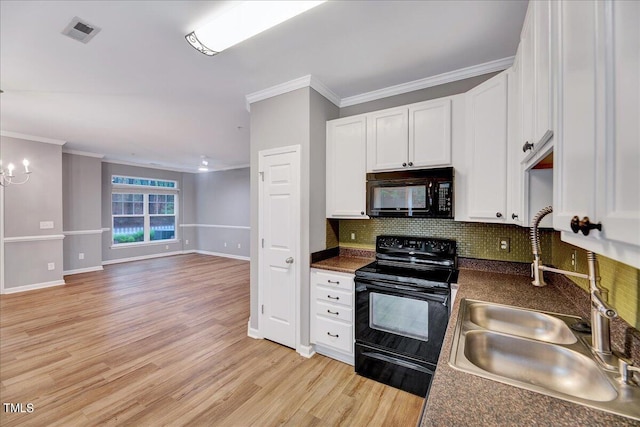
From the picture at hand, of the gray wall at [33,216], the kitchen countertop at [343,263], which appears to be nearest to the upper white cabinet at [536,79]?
the kitchen countertop at [343,263]

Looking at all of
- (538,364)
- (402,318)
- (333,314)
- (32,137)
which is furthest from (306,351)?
(32,137)

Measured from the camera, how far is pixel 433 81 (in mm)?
2557

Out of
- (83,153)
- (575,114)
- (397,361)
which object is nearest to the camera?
(575,114)

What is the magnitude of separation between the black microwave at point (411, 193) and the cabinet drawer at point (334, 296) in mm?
773

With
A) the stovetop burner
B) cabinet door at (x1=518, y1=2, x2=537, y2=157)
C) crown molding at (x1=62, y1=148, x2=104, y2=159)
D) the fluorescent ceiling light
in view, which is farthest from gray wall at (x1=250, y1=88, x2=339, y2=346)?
crown molding at (x1=62, y1=148, x2=104, y2=159)

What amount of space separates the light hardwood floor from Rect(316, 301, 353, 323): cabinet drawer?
446 mm

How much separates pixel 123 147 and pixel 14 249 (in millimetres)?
2444

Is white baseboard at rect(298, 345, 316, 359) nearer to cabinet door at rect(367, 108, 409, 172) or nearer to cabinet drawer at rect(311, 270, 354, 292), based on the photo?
cabinet drawer at rect(311, 270, 354, 292)

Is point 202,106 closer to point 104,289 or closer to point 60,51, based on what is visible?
point 60,51

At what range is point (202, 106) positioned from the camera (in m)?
3.30

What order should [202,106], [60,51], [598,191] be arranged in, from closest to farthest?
[598,191] < [60,51] < [202,106]

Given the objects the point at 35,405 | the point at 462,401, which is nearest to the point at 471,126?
the point at 462,401

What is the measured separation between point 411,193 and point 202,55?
2.10 metres

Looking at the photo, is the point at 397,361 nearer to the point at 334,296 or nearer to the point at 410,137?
the point at 334,296
